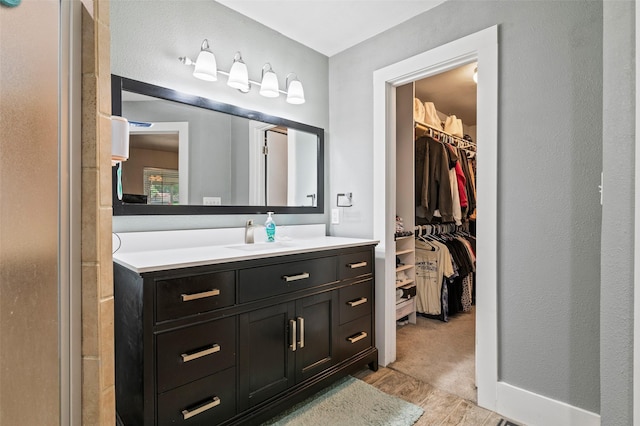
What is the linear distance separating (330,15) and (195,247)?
70.3 inches

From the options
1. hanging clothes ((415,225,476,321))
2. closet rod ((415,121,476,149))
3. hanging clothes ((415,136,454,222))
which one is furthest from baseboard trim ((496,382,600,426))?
closet rod ((415,121,476,149))

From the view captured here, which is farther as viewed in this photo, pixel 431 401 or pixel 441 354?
pixel 441 354

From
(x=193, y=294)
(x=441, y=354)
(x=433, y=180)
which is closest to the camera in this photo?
(x=193, y=294)

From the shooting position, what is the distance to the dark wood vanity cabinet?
1.27 metres

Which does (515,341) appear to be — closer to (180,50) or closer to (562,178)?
(562,178)

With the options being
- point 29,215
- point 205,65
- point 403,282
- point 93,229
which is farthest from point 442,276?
point 29,215

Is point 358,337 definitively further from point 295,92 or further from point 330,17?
point 330,17

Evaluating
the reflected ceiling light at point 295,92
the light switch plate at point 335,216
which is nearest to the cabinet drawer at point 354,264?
the light switch plate at point 335,216

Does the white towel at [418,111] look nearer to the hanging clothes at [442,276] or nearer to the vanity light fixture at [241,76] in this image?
the hanging clothes at [442,276]

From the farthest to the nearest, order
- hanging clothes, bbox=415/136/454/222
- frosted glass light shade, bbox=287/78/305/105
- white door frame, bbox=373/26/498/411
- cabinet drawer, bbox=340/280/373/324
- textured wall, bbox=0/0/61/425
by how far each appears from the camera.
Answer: hanging clothes, bbox=415/136/454/222
frosted glass light shade, bbox=287/78/305/105
cabinet drawer, bbox=340/280/373/324
white door frame, bbox=373/26/498/411
textured wall, bbox=0/0/61/425

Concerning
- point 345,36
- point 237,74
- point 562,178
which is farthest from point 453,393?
point 345,36

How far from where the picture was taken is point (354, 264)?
2.14 m

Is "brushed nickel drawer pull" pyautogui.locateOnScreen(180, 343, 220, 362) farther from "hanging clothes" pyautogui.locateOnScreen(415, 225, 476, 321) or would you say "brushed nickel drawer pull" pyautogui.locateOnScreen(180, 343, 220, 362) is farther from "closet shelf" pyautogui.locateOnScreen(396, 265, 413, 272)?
"hanging clothes" pyautogui.locateOnScreen(415, 225, 476, 321)

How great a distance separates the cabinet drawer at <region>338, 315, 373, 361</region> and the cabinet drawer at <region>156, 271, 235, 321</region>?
87 cm
